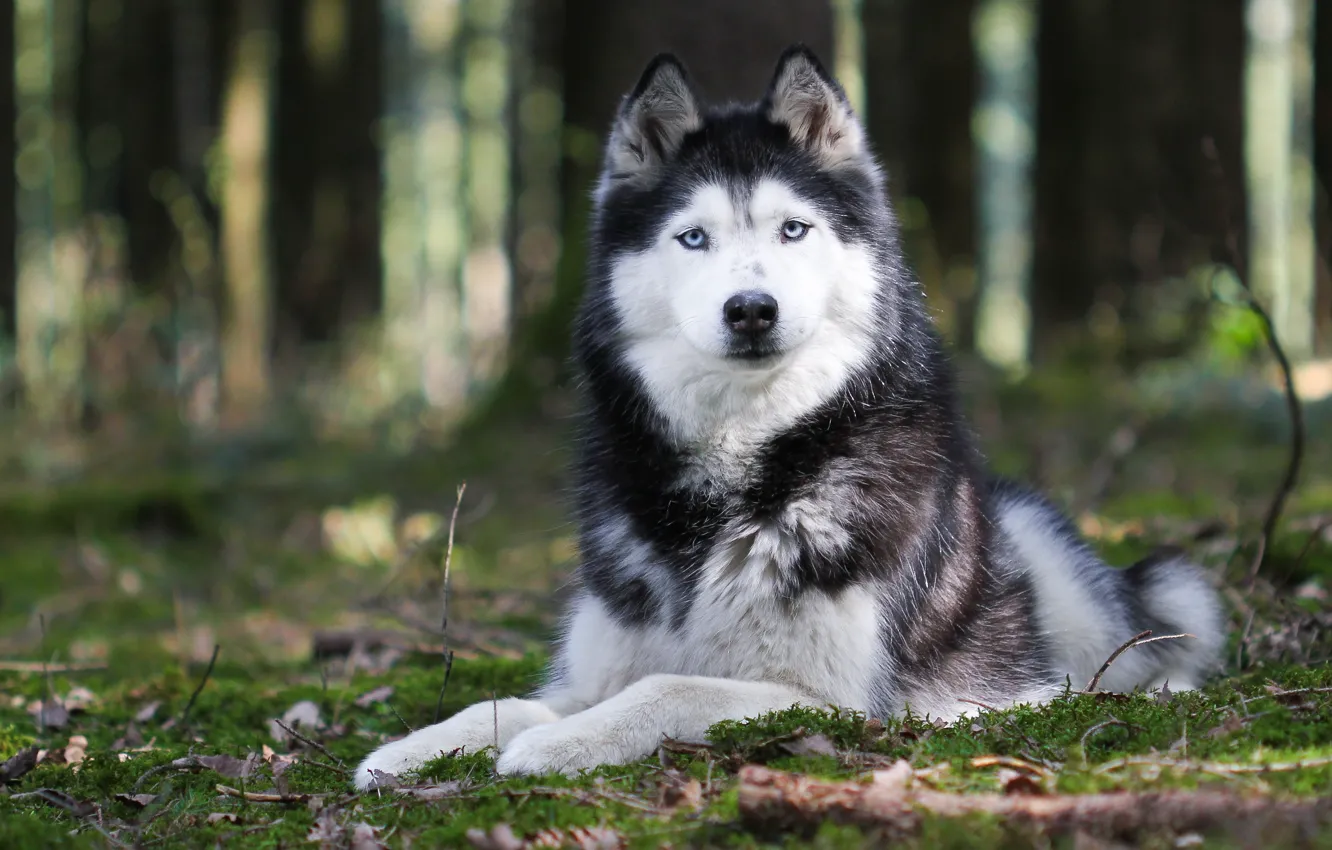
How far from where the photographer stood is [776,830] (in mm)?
2418

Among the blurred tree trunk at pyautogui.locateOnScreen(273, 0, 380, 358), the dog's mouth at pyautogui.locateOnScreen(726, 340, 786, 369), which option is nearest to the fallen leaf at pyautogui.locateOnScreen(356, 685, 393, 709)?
the dog's mouth at pyautogui.locateOnScreen(726, 340, 786, 369)

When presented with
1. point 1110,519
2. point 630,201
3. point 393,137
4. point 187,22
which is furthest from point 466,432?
point 393,137

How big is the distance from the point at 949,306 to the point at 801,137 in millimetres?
9694

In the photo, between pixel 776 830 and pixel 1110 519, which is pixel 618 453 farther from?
pixel 1110 519

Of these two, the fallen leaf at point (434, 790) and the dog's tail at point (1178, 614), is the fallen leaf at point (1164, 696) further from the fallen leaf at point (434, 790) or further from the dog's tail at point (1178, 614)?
the fallen leaf at point (434, 790)

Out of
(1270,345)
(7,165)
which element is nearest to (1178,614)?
(1270,345)

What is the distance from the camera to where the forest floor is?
2482 millimetres

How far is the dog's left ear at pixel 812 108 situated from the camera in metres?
3.88

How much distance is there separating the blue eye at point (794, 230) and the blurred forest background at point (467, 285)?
1704mm

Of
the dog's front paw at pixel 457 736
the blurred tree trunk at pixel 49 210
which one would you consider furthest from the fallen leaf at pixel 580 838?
the blurred tree trunk at pixel 49 210

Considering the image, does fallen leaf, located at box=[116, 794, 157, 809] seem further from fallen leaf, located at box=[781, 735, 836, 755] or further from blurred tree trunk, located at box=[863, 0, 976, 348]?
blurred tree trunk, located at box=[863, 0, 976, 348]

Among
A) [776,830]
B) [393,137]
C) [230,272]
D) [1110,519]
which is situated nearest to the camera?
[776,830]

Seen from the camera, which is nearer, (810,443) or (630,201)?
(810,443)

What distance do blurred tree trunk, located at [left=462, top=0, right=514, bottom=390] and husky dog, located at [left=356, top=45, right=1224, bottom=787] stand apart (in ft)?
29.7
